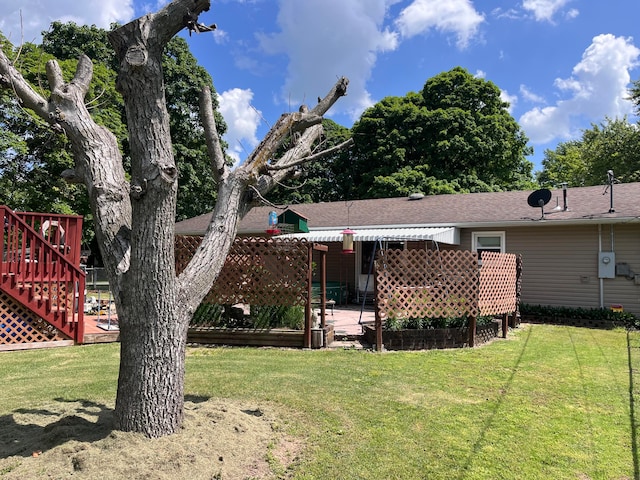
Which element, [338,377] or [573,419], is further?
[338,377]

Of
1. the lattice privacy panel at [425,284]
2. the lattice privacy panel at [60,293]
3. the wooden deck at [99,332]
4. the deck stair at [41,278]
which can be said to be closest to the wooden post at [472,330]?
the lattice privacy panel at [425,284]

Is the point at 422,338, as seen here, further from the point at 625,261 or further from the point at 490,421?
the point at 625,261

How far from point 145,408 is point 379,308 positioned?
527cm

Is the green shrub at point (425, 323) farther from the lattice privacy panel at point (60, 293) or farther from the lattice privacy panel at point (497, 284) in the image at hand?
the lattice privacy panel at point (60, 293)

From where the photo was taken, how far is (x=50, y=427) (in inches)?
148

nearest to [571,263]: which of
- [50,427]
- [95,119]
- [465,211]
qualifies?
[465,211]

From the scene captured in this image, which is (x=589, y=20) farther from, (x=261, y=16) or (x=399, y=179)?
(x=399, y=179)

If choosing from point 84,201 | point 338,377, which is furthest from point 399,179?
point 338,377

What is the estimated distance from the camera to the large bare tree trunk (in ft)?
11.1

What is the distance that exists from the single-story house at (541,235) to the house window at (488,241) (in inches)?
1.2

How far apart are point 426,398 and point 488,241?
386 inches

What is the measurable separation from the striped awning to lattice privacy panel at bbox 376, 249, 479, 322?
3.87m

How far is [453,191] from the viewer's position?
25.5 metres

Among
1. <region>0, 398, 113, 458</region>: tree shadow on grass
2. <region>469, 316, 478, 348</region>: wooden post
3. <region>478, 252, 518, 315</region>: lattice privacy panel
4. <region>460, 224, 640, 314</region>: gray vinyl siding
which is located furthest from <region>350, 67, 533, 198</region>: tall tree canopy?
<region>0, 398, 113, 458</region>: tree shadow on grass
